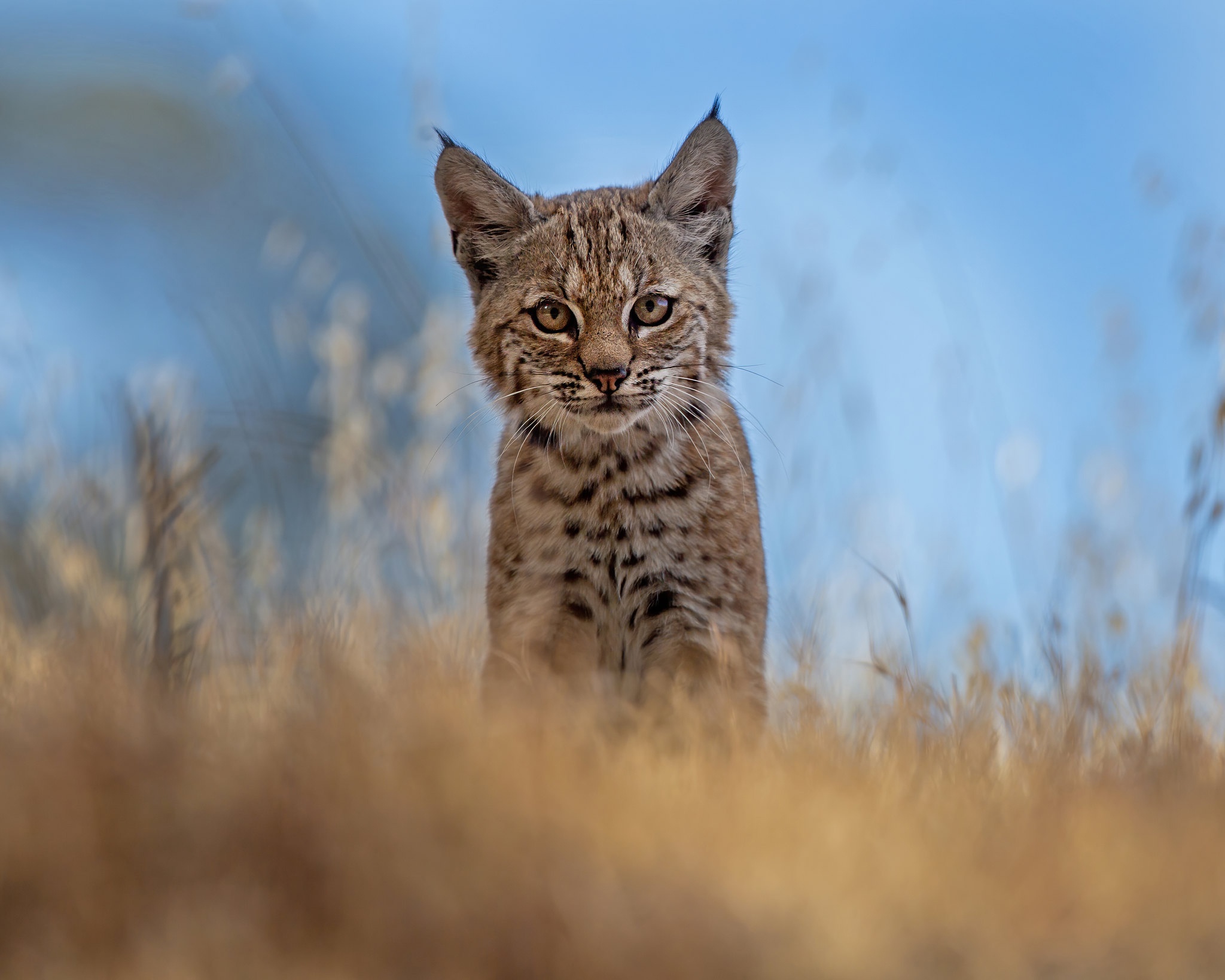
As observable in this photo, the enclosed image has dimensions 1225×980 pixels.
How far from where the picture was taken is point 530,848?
6.41 ft

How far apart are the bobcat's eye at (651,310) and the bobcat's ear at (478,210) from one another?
1.93 ft

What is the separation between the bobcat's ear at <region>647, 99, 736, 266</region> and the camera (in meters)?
3.96

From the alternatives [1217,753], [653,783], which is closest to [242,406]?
[653,783]

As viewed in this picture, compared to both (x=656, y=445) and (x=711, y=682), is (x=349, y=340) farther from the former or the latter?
(x=711, y=682)

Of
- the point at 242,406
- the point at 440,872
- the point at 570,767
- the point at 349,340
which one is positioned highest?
the point at 349,340

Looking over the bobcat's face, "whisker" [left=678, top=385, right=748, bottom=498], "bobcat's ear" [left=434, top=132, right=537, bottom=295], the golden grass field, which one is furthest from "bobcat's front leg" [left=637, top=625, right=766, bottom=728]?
"bobcat's ear" [left=434, top=132, right=537, bottom=295]

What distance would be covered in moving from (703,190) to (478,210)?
814 millimetres

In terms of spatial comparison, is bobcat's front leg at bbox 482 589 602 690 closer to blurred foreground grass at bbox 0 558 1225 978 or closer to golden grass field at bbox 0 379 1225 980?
golden grass field at bbox 0 379 1225 980

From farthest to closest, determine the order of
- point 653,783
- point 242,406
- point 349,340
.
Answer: point 349,340 < point 242,406 < point 653,783

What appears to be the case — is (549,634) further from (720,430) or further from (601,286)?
(601,286)

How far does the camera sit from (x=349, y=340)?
5074 mm

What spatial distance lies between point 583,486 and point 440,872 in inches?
82.5

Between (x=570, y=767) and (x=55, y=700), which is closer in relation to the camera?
(x=570, y=767)

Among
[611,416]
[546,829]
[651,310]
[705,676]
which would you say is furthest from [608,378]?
[546,829]
